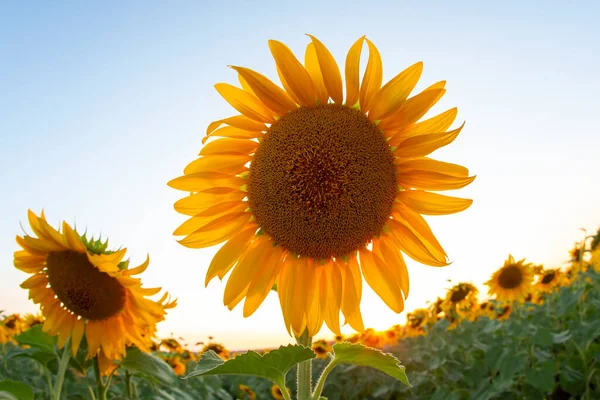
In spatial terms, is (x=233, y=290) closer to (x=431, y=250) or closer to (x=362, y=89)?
(x=431, y=250)

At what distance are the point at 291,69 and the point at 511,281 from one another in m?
7.44

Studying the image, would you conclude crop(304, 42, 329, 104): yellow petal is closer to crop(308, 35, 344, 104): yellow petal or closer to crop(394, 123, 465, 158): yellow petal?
crop(308, 35, 344, 104): yellow petal

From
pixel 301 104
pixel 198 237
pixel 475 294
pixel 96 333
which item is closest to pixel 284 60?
pixel 301 104

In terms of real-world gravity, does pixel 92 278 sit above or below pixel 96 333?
above

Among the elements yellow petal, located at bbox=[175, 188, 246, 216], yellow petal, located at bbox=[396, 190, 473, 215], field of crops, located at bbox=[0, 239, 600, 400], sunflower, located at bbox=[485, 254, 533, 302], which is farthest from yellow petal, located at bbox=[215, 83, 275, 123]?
sunflower, located at bbox=[485, 254, 533, 302]

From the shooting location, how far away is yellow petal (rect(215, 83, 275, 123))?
250cm

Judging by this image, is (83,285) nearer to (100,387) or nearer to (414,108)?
(100,387)

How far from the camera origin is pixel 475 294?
356 inches

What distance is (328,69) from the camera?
7.88 ft

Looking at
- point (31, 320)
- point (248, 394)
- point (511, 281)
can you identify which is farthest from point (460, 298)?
point (31, 320)

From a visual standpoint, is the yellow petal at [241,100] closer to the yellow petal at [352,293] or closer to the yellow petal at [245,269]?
the yellow petal at [245,269]

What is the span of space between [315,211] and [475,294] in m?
7.29

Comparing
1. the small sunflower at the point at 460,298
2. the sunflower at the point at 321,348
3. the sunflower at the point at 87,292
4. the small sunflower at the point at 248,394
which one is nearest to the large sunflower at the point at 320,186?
the sunflower at the point at 87,292

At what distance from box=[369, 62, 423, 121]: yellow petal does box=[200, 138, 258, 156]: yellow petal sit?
0.63 metres
